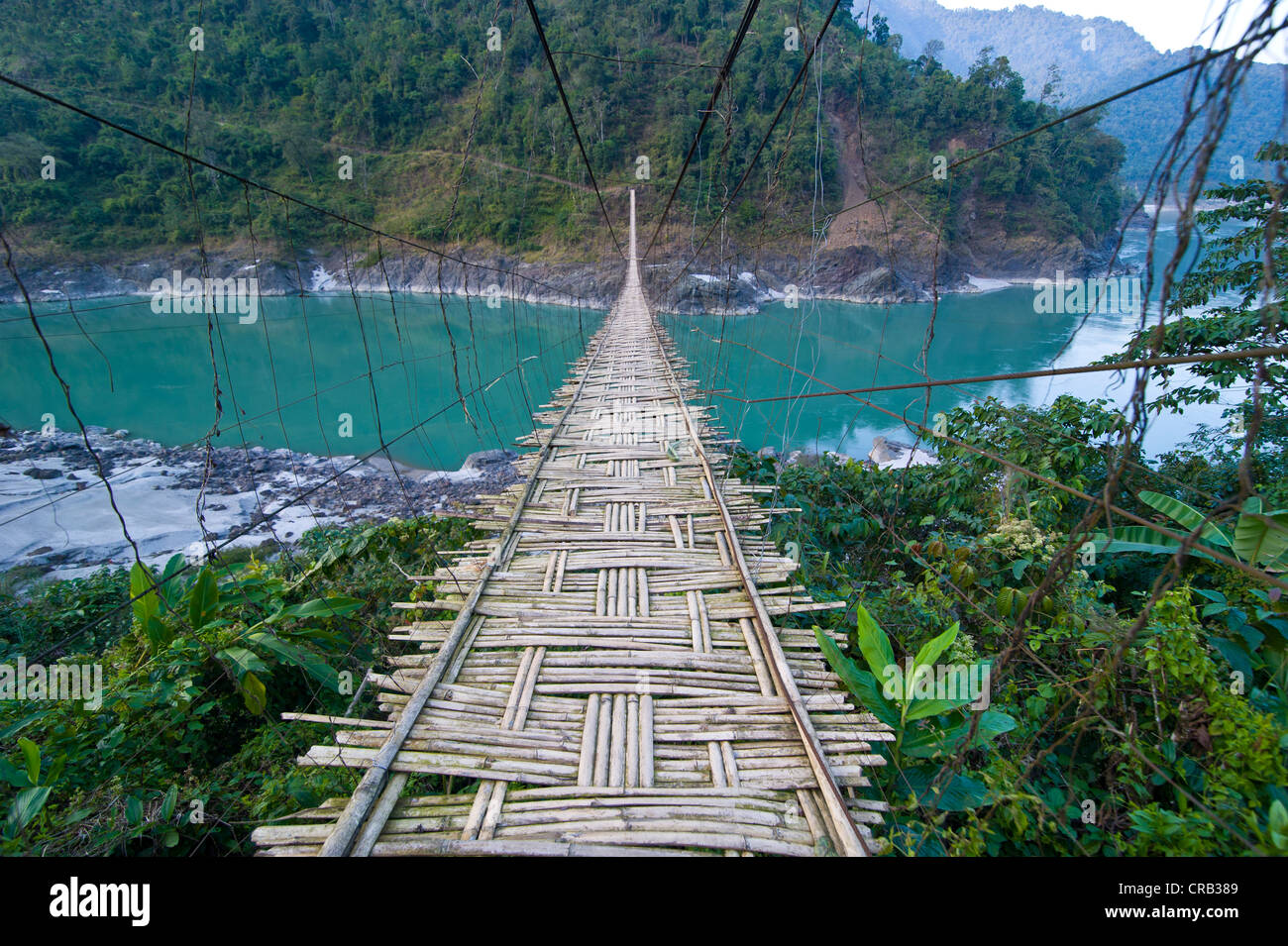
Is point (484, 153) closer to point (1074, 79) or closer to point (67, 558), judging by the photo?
point (67, 558)

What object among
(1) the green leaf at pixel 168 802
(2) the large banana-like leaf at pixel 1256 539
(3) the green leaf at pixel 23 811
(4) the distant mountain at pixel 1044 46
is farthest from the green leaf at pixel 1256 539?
(4) the distant mountain at pixel 1044 46

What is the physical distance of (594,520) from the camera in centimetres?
201

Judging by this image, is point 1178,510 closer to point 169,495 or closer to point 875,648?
point 875,648

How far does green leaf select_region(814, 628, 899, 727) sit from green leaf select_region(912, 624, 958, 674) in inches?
3.9

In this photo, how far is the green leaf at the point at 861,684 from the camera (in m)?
1.17

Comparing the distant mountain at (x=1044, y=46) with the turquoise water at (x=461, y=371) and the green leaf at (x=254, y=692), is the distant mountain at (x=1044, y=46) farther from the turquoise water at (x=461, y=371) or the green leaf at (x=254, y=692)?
the green leaf at (x=254, y=692)

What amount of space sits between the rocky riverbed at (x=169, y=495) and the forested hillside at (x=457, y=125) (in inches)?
505

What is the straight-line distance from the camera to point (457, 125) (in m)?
21.7

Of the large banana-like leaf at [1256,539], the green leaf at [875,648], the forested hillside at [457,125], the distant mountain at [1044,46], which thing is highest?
the distant mountain at [1044,46]

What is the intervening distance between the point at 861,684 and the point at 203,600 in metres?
1.77

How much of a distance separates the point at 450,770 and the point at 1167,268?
3.99ft

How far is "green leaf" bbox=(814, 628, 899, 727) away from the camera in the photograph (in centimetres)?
117
